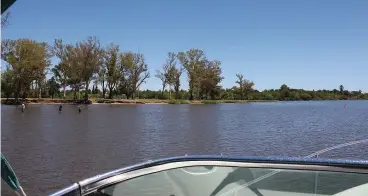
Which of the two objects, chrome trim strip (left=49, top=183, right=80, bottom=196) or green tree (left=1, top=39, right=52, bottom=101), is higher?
green tree (left=1, top=39, right=52, bottom=101)

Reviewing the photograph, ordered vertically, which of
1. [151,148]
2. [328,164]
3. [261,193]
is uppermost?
[328,164]

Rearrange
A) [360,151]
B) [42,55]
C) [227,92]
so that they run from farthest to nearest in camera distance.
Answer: [227,92] → [42,55] → [360,151]

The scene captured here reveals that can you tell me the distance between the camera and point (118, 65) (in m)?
92.5

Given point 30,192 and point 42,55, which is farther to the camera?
point 42,55

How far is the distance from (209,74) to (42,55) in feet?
167

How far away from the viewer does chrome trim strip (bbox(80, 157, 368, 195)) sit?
312cm

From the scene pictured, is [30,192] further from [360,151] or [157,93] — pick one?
[157,93]

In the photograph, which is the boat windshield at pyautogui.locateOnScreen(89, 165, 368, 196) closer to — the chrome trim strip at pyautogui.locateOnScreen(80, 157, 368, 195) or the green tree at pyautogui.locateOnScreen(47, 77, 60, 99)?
the chrome trim strip at pyautogui.locateOnScreen(80, 157, 368, 195)

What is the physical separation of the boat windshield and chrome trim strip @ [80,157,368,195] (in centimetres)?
3

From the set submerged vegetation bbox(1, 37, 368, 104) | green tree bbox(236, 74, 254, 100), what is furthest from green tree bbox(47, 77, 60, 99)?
green tree bbox(236, 74, 254, 100)

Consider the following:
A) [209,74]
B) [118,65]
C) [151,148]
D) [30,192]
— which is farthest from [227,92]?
[30,192]

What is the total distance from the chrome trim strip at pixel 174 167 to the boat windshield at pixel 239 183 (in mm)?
29

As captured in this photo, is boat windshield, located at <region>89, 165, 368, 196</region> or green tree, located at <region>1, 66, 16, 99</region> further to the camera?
green tree, located at <region>1, 66, 16, 99</region>

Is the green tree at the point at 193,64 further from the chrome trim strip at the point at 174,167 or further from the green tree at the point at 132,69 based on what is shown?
the chrome trim strip at the point at 174,167
